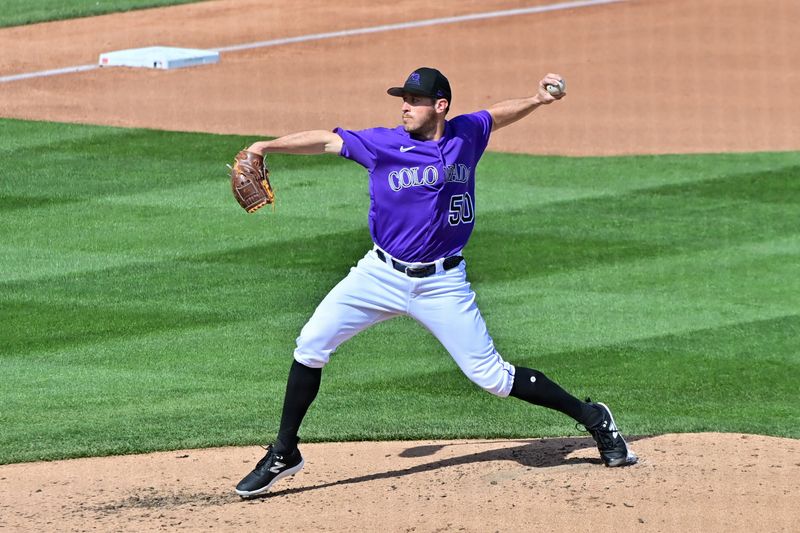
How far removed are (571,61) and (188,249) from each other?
9656 mm

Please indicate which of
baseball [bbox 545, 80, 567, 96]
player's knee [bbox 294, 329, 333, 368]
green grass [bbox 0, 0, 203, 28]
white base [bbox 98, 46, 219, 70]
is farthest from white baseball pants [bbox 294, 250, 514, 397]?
green grass [bbox 0, 0, 203, 28]

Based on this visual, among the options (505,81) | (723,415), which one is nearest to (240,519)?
(723,415)

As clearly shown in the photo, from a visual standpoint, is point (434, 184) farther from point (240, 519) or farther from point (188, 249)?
point (188, 249)

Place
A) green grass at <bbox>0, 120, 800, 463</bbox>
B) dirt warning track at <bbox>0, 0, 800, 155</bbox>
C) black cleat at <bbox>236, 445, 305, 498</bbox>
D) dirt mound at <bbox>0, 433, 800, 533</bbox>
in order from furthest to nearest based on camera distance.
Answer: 1. dirt warning track at <bbox>0, 0, 800, 155</bbox>
2. green grass at <bbox>0, 120, 800, 463</bbox>
3. black cleat at <bbox>236, 445, 305, 498</bbox>
4. dirt mound at <bbox>0, 433, 800, 533</bbox>

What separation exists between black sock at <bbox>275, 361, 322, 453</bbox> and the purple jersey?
68 centimetres

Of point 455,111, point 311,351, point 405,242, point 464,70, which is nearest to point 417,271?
point 405,242

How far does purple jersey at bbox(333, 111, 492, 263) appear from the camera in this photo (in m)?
7.13

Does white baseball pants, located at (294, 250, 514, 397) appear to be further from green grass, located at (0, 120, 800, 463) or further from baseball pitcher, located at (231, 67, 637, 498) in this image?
green grass, located at (0, 120, 800, 463)

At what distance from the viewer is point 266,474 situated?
7.25 metres

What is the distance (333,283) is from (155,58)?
9074mm

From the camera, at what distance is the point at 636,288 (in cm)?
1148

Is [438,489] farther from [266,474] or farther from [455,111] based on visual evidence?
[455,111]

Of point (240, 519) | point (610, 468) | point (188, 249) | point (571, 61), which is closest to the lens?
point (240, 519)

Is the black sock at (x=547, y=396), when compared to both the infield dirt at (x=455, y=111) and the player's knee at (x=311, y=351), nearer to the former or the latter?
the infield dirt at (x=455, y=111)
